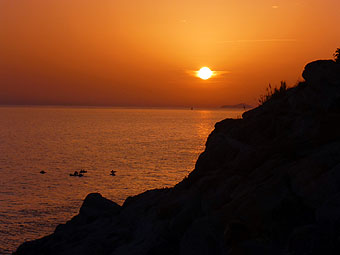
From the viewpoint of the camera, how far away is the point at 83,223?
27.1m

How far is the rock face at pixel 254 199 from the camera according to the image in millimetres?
11883

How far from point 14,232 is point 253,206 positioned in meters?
36.6

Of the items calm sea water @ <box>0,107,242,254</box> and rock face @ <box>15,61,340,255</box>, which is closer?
rock face @ <box>15,61,340,255</box>

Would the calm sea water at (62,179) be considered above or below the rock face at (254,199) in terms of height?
below

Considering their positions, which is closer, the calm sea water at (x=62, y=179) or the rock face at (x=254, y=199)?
the rock face at (x=254, y=199)

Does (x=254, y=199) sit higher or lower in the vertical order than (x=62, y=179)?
higher

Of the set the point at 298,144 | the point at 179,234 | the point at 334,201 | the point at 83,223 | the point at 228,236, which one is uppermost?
the point at 298,144

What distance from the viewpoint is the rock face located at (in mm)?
11883

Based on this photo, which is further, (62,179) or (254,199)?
(62,179)

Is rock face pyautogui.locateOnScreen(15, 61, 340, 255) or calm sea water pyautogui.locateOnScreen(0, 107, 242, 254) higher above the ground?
rock face pyautogui.locateOnScreen(15, 61, 340, 255)

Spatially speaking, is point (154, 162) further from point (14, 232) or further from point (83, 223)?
point (83, 223)

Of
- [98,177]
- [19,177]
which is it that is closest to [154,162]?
[98,177]

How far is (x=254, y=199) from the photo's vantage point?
13.4 meters

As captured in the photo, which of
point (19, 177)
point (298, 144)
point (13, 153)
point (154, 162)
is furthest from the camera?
point (13, 153)
